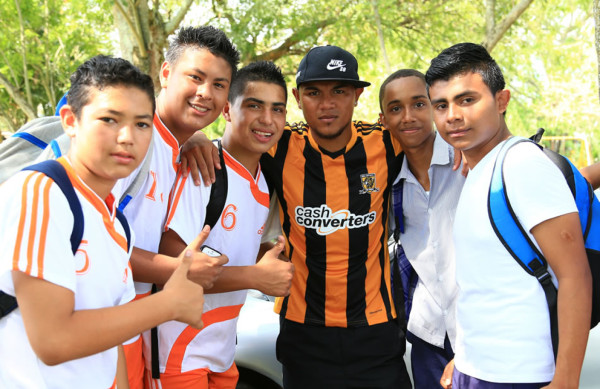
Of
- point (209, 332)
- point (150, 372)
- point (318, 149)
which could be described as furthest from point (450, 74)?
point (150, 372)

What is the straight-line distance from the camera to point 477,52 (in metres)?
2.19

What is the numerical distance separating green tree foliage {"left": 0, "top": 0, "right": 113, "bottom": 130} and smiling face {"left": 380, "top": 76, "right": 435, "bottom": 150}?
7745 mm

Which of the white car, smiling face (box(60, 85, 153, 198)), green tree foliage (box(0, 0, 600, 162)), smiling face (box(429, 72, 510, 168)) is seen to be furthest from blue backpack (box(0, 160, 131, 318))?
green tree foliage (box(0, 0, 600, 162))

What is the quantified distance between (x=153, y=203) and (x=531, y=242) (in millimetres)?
1525

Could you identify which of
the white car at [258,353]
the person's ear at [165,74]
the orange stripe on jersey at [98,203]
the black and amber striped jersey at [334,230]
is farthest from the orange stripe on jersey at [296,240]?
the orange stripe on jersey at [98,203]

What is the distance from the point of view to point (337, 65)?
9.35 feet

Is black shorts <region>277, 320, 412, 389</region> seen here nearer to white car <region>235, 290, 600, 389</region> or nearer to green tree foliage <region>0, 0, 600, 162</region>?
white car <region>235, 290, 600, 389</region>

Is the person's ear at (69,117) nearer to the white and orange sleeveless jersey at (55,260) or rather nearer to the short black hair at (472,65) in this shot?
the white and orange sleeveless jersey at (55,260)

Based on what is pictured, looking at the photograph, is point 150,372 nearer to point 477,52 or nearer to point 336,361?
point 336,361

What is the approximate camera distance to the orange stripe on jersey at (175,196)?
230 centimetres

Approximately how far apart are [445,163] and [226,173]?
118cm

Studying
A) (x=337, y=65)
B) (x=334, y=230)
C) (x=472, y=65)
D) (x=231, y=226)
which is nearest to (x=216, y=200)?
(x=231, y=226)

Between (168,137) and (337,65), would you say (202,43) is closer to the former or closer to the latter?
(168,137)

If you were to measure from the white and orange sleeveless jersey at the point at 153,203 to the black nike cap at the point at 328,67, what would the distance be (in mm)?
940
